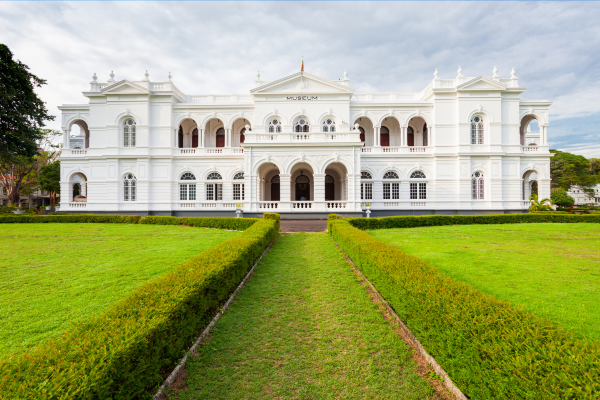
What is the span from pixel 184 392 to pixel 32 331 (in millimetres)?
2903

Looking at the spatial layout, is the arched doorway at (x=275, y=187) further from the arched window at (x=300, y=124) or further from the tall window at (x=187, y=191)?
the tall window at (x=187, y=191)

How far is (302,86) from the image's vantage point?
25203 mm

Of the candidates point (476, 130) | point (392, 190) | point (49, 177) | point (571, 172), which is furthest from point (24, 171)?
point (571, 172)

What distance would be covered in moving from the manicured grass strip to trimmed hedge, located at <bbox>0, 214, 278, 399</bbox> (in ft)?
1.51

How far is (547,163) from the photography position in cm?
2508

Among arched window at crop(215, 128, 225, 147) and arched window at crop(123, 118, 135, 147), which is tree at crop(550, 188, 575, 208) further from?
arched window at crop(123, 118, 135, 147)

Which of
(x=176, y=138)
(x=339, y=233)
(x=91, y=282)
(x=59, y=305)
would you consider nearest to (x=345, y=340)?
(x=59, y=305)

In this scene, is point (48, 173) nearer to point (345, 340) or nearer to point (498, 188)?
point (345, 340)

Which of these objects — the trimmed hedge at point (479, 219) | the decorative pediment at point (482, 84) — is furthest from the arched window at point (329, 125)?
the trimmed hedge at point (479, 219)

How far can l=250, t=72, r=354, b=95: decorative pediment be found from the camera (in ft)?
81.7

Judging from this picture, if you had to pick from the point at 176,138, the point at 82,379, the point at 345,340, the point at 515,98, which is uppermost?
the point at 515,98

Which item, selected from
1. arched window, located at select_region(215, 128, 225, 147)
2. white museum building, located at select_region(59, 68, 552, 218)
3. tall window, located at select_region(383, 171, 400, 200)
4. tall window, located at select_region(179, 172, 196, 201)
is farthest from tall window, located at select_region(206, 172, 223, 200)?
tall window, located at select_region(383, 171, 400, 200)

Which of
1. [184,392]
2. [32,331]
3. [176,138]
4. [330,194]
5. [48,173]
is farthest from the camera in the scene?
[48,173]

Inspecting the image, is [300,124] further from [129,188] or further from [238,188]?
[129,188]
